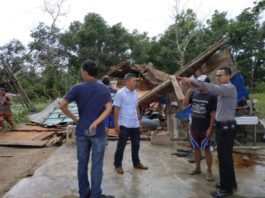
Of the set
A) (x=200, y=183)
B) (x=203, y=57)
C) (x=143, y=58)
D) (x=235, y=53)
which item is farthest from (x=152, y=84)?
(x=235, y=53)

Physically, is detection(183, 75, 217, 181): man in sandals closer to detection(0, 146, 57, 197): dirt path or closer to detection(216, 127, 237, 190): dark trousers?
detection(216, 127, 237, 190): dark trousers

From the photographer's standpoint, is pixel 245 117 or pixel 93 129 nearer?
pixel 93 129

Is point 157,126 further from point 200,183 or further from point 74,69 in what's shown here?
point 74,69

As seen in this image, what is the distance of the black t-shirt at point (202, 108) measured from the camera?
5.66 metres

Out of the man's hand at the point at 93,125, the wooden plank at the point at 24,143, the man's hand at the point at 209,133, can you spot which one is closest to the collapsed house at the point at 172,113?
the wooden plank at the point at 24,143

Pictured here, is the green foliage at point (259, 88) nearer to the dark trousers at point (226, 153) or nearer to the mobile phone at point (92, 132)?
the dark trousers at point (226, 153)

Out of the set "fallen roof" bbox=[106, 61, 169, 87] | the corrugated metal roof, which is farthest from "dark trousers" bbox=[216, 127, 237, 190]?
"fallen roof" bbox=[106, 61, 169, 87]

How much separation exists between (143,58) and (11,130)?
61.5ft

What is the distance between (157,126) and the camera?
11656mm

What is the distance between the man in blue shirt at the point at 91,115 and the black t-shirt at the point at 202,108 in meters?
1.81

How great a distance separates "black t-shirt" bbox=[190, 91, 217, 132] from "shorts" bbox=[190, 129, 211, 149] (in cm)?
7

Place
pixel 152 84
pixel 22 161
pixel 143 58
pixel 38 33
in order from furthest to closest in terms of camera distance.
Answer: pixel 143 58 < pixel 38 33 < pixel 152 84 < pixel 22 161

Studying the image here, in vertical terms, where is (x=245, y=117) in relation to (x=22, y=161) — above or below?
above

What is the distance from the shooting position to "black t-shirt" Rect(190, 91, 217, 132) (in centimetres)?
566
